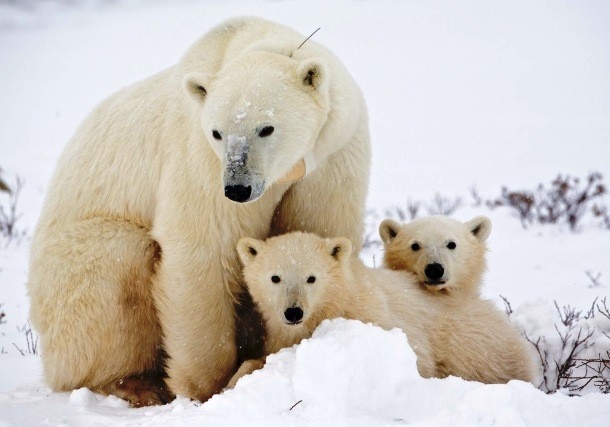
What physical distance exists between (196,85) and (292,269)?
108cm

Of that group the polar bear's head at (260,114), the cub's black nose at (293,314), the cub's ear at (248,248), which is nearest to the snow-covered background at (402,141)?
the cub's black nose at (293,314)

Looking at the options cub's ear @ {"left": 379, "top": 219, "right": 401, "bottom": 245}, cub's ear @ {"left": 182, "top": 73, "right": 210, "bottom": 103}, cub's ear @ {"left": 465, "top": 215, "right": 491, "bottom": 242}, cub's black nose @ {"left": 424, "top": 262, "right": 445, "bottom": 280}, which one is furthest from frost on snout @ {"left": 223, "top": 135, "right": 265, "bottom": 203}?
cub's ear @ {"left": 465, "top": 215, "right": 491, "bottom": 242}

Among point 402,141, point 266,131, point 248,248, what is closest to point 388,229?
point 248,248

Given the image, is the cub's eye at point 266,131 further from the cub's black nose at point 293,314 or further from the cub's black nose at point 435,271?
the cub's black nose at point 435,271

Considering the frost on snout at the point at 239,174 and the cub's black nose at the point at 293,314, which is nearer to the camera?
the frost on snout at the point at 239,174

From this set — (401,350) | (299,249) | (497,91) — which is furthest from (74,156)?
(497,91)

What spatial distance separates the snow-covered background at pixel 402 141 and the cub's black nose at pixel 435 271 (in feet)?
3.13

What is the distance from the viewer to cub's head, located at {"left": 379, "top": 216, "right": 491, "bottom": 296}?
4.29 metres

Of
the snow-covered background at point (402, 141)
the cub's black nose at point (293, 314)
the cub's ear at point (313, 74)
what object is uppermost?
the cub's ear at point (313, 74)

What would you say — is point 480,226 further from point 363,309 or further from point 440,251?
point 363,309

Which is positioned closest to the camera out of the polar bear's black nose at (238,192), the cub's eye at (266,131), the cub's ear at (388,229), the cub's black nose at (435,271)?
the polar bear's black nose at (238,192)

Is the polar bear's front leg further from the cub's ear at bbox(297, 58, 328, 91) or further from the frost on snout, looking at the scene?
the cub's ear at bbox(297, 58, 328, 91)

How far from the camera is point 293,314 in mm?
3277

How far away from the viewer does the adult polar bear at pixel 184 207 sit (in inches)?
135
